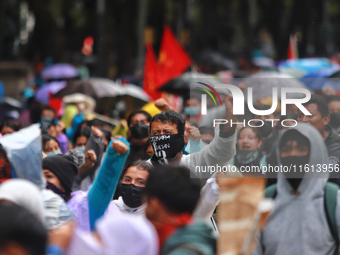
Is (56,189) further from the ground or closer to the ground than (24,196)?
closer to the ground

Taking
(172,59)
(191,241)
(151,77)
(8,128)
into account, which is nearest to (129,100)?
(151,77)

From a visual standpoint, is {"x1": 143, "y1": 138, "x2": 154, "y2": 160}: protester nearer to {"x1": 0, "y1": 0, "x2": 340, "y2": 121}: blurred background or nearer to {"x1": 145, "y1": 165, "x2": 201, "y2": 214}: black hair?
{"x1": 145, "y1": 165, "x2": 201, "y2": 214}: black hair

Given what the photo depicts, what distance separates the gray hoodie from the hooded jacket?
1.78ft

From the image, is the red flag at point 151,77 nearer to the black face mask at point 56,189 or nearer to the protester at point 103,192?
the black face mask at point 56,189

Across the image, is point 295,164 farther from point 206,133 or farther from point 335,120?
point 206,133

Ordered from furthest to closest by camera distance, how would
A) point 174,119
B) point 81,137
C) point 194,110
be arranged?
point 194,110 < point 81,137 < point 174,119

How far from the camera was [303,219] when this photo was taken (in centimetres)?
294

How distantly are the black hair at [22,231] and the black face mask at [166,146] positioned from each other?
190 centimetres

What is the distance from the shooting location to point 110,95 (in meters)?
10.7

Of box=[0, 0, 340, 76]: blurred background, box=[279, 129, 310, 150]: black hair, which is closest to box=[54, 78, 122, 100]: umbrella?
box=[0, 0, 340, 76]: blurred background

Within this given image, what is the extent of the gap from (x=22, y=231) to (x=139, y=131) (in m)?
3.28

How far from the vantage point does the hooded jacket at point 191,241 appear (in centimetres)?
240

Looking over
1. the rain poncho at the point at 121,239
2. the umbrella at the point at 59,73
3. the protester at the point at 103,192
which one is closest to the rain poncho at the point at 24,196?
the rain poncho at the point at 121,239

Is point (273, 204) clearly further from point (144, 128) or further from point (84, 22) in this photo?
point (84, 22)
